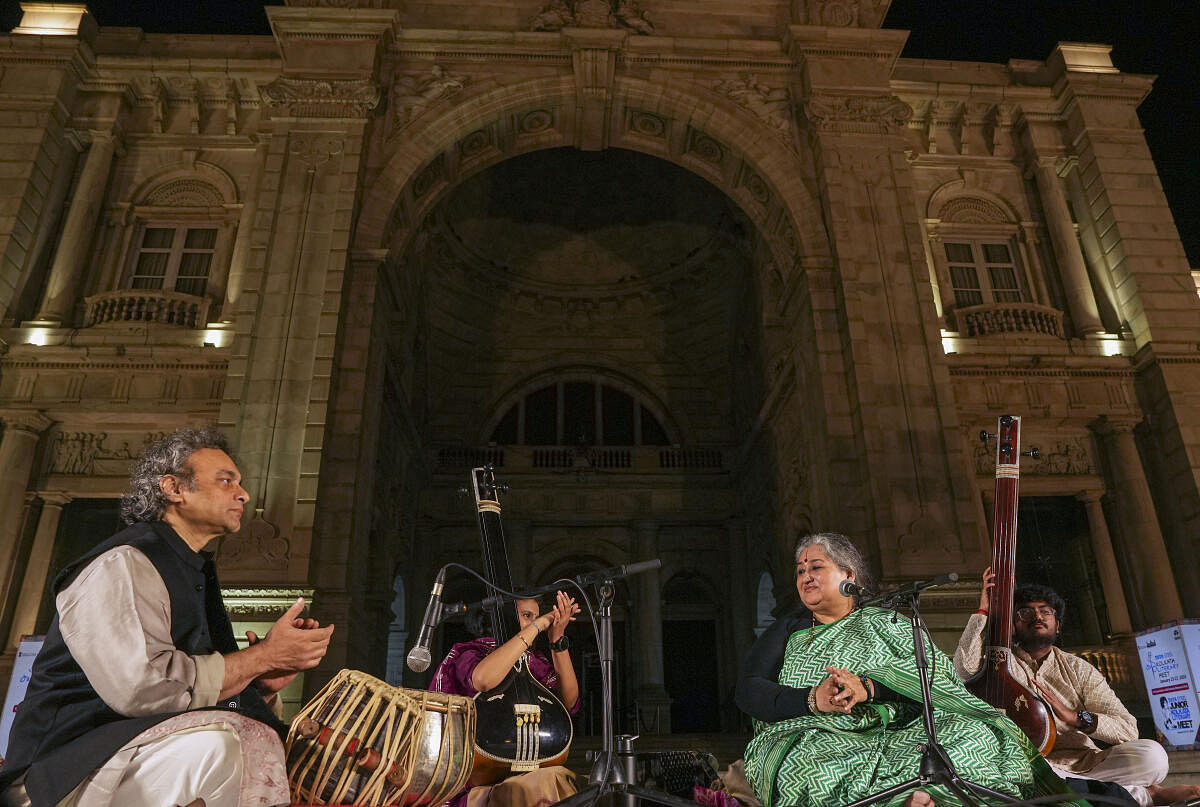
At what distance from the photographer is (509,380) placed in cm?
1902

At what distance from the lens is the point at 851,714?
3.17 metres

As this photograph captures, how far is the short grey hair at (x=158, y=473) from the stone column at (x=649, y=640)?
42.2ft

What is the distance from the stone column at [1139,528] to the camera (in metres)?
10.4

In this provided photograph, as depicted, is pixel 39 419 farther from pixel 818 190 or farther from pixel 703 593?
pixel 703 593

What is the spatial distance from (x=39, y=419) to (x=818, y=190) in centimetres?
1097

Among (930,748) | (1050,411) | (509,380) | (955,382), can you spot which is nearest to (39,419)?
(509,380)

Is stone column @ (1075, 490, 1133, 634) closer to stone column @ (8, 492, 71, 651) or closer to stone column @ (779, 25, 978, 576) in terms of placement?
stone column @ (779, 25, 978, 576)

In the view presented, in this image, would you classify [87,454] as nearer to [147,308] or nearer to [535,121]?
[147,308]

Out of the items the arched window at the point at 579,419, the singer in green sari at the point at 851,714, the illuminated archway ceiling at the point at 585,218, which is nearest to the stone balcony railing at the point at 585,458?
the arched window at the point at 579,419

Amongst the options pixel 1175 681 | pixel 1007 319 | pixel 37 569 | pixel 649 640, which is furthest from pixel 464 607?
pixel 649 640

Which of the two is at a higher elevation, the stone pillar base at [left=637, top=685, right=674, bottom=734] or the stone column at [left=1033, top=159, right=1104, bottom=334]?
the stone column at [left=1033, top=159, right=1104, bottom=334]

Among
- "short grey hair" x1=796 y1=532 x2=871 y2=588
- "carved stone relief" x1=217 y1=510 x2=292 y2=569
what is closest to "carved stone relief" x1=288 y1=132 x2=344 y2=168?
"carved stone relief" x1=217 y1=510 x2=292 y2=569

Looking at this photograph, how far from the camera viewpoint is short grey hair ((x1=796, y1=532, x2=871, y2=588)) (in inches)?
145

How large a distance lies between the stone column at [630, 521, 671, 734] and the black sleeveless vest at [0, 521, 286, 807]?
13.0 m
